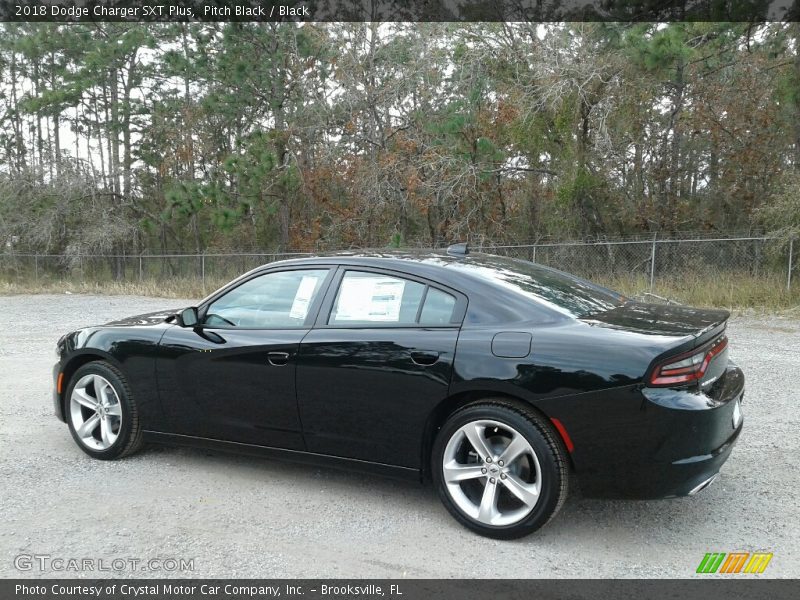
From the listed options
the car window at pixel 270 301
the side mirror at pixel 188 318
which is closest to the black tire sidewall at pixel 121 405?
the side mirror at pixel 188 318

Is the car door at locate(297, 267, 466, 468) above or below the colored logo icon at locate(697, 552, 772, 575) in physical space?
above

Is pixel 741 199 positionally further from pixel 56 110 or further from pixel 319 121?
pixel 56 110

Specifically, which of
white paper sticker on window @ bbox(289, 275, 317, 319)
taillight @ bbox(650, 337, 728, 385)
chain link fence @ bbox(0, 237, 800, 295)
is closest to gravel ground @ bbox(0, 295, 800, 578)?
taillight @ bbox(650, 337, 728, 385)

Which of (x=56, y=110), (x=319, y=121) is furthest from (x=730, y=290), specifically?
(x=56, y=110)

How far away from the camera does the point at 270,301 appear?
4.54 meters

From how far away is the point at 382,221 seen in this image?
77.3 ft

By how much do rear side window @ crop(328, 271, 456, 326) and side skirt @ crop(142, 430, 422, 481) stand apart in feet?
2.75

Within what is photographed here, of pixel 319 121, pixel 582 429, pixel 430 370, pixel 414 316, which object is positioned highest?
pixel 319 121

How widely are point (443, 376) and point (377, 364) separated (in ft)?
1.39

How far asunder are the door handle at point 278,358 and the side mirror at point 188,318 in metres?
0.76

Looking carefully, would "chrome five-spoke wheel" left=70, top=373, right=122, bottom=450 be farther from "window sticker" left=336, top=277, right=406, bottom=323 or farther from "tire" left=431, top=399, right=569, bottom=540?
"tire" left=431, top=399, right=569, bottom=540

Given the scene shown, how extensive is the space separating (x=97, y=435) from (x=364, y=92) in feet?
61.5

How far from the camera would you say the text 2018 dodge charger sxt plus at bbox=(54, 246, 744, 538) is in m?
3.40

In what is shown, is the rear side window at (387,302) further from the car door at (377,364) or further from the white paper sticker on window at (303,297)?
the white paper sticker on window at (303,297)
